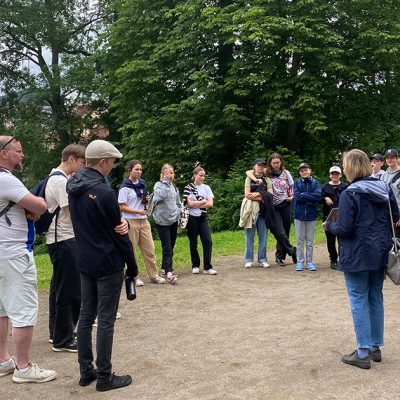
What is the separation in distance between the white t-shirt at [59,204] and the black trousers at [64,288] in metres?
0.07

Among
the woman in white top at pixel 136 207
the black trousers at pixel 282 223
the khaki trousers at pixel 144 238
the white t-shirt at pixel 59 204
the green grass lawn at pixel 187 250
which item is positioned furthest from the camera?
the green grass lawn at pixel 187 250

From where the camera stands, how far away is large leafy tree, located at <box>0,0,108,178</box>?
29328mm

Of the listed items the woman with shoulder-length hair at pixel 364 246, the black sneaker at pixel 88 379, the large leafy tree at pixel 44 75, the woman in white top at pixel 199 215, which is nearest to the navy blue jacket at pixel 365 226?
the woman with shoulder-length hair at pixel 364 246

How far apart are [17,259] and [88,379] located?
1177 millimetres

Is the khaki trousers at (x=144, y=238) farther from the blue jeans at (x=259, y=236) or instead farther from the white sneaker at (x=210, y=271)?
A: the blue jeans at (x=259, y=236)

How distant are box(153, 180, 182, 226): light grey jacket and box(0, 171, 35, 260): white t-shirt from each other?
13.6ft

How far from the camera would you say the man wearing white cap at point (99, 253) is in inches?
168

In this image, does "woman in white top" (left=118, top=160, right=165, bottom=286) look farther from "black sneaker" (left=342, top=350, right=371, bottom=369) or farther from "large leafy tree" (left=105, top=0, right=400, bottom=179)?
"large leafy tree" (left=105, top=0, right=400, bottom=179)

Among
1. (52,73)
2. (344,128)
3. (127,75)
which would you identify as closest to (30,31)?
(52,73)

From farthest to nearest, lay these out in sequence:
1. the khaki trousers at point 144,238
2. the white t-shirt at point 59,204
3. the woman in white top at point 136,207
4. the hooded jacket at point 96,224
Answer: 1. the khaki trousers at point 144,238
2. the woman in white top at point 136,207
3. the white t-shirt at point 59,204
4. the hooded jacket at point 96,224

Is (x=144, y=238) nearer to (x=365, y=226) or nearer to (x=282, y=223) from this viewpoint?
(x=282, y=223)

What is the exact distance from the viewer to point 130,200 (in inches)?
320

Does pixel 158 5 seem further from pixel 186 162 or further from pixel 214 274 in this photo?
pixel 214 274

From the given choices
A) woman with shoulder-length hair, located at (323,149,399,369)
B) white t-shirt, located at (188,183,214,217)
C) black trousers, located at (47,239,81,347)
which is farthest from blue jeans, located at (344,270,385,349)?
white t-shirt, located at (188,183,214,217)
